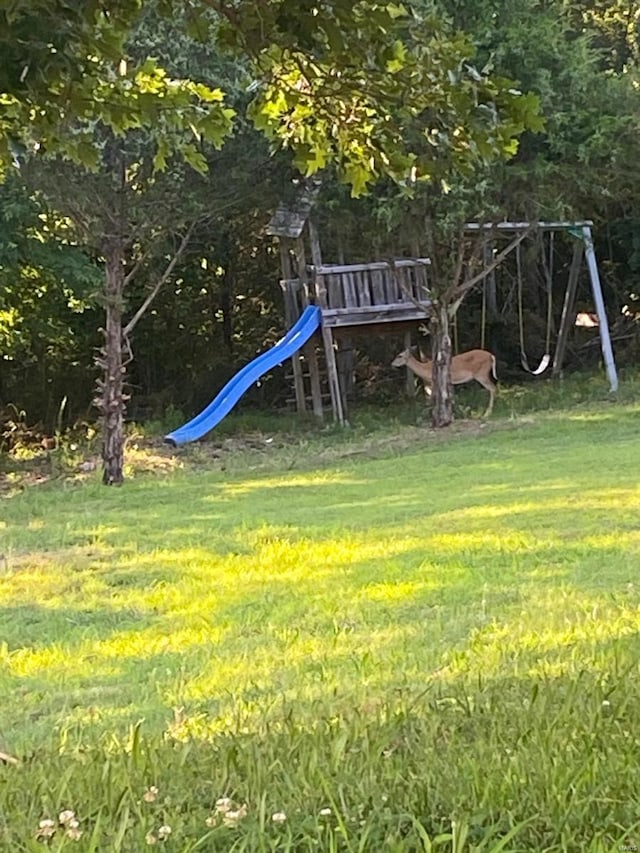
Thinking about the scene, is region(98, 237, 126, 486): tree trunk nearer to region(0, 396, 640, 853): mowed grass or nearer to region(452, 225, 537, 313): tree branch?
region(0, 396, 640, 853): mowed grass

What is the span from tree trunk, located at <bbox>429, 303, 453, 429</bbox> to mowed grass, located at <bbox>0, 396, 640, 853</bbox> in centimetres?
659

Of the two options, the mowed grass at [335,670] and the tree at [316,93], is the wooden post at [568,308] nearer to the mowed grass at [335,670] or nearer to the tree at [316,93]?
the mowed grass at [335,670]

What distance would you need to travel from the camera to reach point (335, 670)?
387 cm

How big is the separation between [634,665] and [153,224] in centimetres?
1074

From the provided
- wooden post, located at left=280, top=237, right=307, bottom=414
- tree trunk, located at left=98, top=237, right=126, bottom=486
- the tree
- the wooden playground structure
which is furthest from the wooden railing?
the tree

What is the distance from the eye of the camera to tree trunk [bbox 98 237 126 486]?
41.8 ft

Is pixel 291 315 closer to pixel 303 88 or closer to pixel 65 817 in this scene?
pixel 303 88

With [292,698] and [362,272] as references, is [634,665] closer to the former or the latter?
[292,698]

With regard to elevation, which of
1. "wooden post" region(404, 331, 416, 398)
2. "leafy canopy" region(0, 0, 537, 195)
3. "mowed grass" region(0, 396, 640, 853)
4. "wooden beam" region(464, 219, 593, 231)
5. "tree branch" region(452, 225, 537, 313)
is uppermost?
"wooden beam" region(464, 219, 593, 231)

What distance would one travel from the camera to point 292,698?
11.4 ft

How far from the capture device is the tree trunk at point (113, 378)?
502 inches

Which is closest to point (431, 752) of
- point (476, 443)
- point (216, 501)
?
point (216, 501)

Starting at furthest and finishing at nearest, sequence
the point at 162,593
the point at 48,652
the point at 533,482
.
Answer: the point at 533,482, the point at 162,593, the point at 48,652

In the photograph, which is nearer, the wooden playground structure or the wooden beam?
the wooden beam
